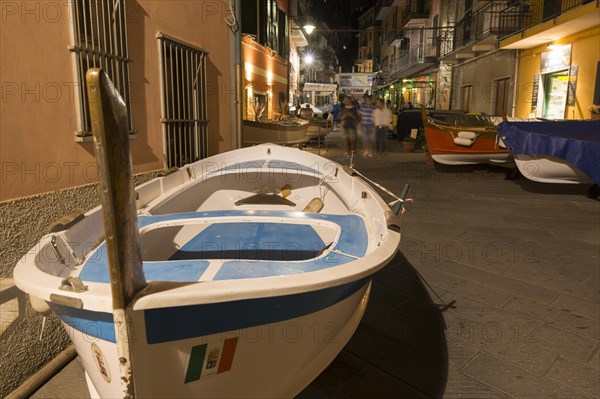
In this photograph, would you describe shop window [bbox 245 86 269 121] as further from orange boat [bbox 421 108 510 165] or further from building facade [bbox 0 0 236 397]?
building facade [bbox 0 0 236 397]

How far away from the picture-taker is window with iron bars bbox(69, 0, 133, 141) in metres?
4.09

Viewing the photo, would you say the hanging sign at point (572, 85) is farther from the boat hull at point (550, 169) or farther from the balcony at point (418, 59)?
the balcony at point (418, 59)

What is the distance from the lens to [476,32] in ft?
65.8

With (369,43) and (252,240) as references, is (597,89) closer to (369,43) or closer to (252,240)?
(252,240)

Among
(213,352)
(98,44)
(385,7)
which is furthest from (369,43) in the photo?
(213,352)

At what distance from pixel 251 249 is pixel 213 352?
4.85 ft

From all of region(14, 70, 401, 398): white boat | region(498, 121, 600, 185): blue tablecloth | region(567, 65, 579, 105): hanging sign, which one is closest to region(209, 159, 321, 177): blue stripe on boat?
region(14, 70, 401, 398): white boat

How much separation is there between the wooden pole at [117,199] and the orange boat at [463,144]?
11.1 m

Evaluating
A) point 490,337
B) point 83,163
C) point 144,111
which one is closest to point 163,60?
point 144,111

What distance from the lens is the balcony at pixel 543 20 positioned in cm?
1197

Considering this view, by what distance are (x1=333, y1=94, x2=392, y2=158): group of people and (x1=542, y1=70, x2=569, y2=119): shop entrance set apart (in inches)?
216

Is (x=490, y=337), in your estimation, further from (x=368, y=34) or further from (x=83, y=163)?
(x=368, y=34)

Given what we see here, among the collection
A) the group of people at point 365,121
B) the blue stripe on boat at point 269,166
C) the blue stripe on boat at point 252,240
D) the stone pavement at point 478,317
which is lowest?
the stone pavement at point 478,317

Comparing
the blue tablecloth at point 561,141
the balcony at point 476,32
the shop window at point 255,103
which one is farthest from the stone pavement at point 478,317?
the balcony at point 476,32
